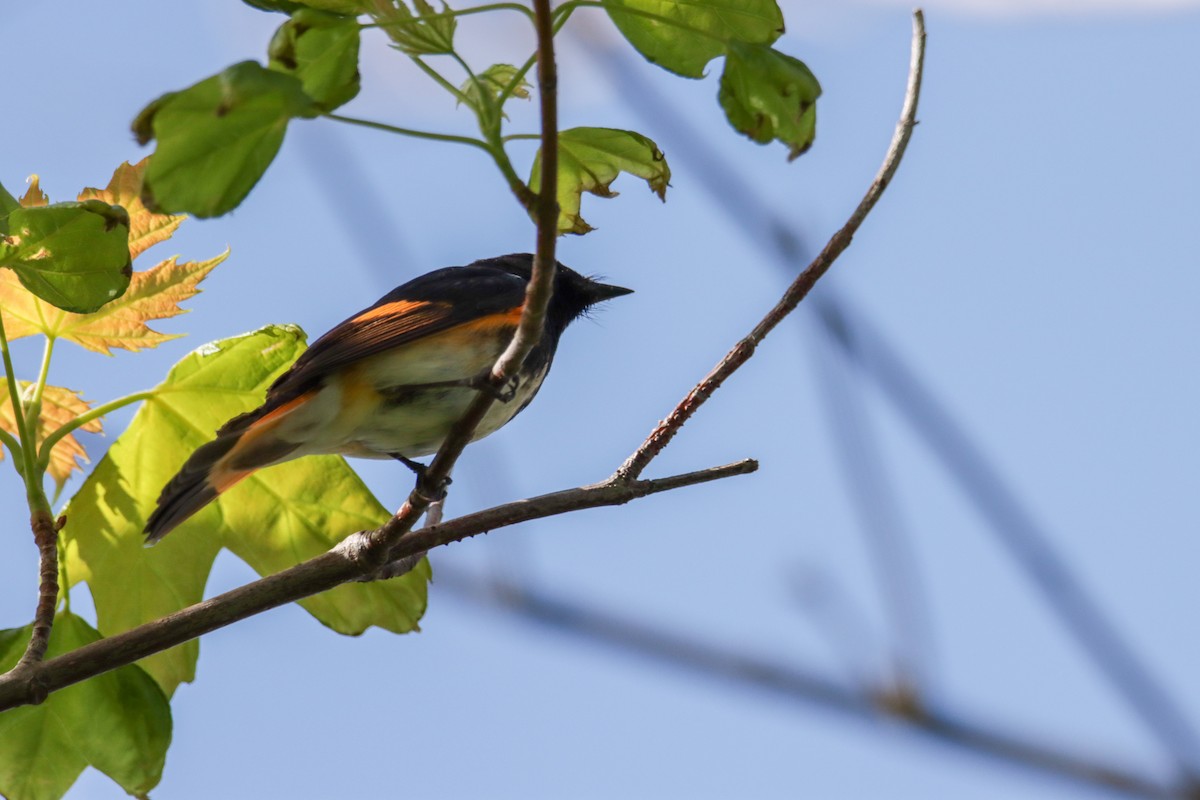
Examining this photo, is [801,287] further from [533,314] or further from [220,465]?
[220,465]

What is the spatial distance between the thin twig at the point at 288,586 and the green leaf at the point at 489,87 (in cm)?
59

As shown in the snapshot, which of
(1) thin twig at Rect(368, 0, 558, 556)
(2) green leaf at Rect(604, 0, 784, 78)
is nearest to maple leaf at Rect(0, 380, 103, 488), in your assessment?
(1) thin twig at Rect(368, 0, 558, 556)

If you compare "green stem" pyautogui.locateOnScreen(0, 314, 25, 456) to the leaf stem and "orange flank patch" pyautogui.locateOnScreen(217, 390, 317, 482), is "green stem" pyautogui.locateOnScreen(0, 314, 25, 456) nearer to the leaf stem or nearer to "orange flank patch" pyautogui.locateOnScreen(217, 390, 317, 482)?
"orange flank patch" pyautogui.locateOnScreen(217, 390, 317, 482)

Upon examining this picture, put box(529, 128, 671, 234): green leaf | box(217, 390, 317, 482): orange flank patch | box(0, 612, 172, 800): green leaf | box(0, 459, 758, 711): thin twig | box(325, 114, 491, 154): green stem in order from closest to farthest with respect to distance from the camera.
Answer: box(325, 114, 491, 154): green stem < box(0, 459, 758, 711): thin twig < box(529, 128, 671, 234): green leaf < box(0, 612, 172, 800): green leaf < box(217, 390, 317, 482): orange flank patch

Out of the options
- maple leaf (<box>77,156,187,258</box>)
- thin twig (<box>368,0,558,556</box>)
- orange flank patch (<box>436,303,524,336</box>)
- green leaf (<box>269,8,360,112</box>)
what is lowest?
thin twig (<box>368,0,558,556</box>)

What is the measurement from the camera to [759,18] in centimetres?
170

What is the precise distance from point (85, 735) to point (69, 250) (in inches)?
28.8

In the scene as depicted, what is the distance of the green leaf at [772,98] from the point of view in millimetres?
1488

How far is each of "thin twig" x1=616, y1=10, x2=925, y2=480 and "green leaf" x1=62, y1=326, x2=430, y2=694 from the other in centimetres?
59

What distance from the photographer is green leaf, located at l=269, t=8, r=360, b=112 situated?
138 centimetres

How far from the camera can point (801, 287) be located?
72.9 inches

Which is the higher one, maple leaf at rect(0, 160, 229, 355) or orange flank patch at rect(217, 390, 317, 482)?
maple leaf at rect(0, 160, 229, 355)

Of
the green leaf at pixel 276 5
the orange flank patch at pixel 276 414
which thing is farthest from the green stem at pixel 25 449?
the green leaf at pixel 276 5

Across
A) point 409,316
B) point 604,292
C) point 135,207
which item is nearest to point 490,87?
point 135,207
